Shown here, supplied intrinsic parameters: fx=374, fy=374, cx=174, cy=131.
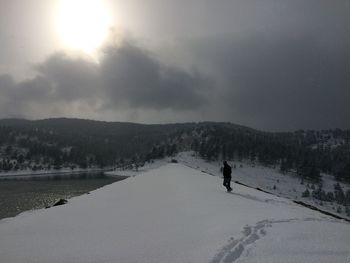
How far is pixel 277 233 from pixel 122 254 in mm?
5250

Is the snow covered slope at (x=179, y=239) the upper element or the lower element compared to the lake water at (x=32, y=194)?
upper

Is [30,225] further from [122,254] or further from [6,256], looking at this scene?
[122,254]

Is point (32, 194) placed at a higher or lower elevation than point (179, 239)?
lower

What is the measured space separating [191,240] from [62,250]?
13.4 feet

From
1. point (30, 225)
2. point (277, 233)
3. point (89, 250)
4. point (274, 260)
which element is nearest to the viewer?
point (274, 260)

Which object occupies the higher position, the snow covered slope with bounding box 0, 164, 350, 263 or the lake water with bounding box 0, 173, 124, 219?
the snow covered slope with bounding box 0, 164, 350, 263

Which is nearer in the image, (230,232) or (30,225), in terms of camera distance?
(230,232)

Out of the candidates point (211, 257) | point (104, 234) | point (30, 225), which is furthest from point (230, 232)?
point (30, 225)

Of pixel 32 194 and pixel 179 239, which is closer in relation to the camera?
pixel 179 239

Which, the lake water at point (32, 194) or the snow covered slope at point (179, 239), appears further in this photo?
the lake water at point (32, 194)

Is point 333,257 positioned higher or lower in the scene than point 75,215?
higher

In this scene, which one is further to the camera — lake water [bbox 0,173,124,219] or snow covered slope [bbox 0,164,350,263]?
lake water [bbox 0,173,124,219]

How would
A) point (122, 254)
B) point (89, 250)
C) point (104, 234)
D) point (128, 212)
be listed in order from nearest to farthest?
point (122, 254) → point (89, 250) → point (104, 234) → point (128, 212)

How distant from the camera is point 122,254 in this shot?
10.8 m
